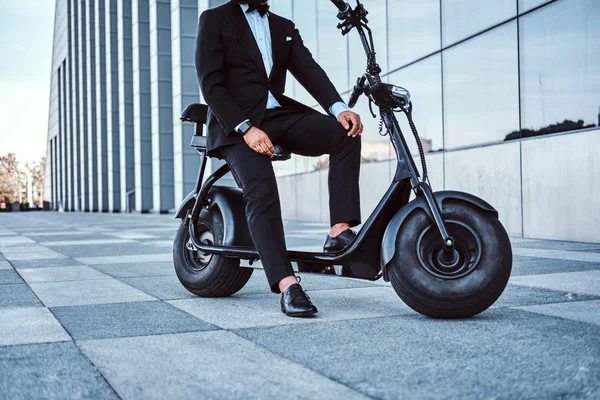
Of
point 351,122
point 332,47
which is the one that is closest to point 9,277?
point 351,122

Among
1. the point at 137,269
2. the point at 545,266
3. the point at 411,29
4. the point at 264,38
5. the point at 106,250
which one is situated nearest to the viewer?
the point at 264,38

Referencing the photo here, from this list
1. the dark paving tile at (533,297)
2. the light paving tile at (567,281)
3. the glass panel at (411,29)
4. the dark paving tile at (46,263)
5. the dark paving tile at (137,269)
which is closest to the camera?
the dark paving tile at (533,297)

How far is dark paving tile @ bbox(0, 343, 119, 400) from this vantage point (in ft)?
7.38

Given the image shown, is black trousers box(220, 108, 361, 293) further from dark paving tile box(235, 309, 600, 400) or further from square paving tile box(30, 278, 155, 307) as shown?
square paving tile box(30, 278, 155, 307)

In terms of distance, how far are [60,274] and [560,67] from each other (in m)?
6.78

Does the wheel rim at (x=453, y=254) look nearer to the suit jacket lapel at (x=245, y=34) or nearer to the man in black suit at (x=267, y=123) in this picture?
the man in black suit at (x=267, y=123)

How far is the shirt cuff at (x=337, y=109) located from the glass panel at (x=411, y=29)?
9.03 metres

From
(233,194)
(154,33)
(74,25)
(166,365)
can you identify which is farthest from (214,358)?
(74,25)

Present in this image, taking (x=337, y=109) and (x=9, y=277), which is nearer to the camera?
(x=337, y=109)

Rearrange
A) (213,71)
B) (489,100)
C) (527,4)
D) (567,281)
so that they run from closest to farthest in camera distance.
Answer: (213,71)
(567,281)
(527,4)
(489,100)

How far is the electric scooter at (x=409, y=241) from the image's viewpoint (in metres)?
3.37

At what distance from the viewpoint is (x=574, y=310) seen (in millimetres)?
3656

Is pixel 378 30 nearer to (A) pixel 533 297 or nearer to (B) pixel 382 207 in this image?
(A) pixel 533 297

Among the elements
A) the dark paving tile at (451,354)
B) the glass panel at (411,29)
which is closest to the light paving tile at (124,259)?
the dark paving tile at (451,354)
